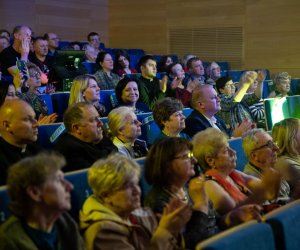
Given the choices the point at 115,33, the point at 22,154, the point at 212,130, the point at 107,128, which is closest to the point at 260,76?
the point at 107,128

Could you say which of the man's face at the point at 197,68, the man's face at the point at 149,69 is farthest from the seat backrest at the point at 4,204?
the man's face at the point at 197,68

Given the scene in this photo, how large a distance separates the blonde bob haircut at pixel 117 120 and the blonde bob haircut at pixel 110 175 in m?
1.17

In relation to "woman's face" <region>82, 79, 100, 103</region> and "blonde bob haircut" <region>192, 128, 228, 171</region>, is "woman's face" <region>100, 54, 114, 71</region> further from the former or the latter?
"blonde bob haircut" <region>192, 128, 228, 171</region>

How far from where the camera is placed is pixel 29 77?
421cm

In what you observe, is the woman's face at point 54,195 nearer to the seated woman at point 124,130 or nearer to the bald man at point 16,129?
the bald man at point 16,129

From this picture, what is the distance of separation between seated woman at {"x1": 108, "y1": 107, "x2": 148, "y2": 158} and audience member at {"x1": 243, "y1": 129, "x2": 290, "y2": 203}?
0.59 metres

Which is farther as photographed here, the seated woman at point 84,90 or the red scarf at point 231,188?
the seated woman at point 84,90

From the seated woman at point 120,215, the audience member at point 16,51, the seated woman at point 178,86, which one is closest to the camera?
the seated woman at point 120,215

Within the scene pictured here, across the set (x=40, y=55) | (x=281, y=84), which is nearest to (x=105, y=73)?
(x=40, y=55)

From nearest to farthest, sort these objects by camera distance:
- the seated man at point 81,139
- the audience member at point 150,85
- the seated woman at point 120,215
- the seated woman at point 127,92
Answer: the seated woman at point 120,215
the seated man at point 81,139
the seated woman at point 127,92
the audience member at point 150,85

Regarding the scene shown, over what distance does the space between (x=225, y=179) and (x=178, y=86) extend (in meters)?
2.90

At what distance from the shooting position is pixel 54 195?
5.05 ft

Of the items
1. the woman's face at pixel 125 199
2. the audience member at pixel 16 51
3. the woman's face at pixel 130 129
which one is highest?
the audience member at pixel 16 51

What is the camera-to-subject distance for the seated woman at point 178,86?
5074 millimetres
